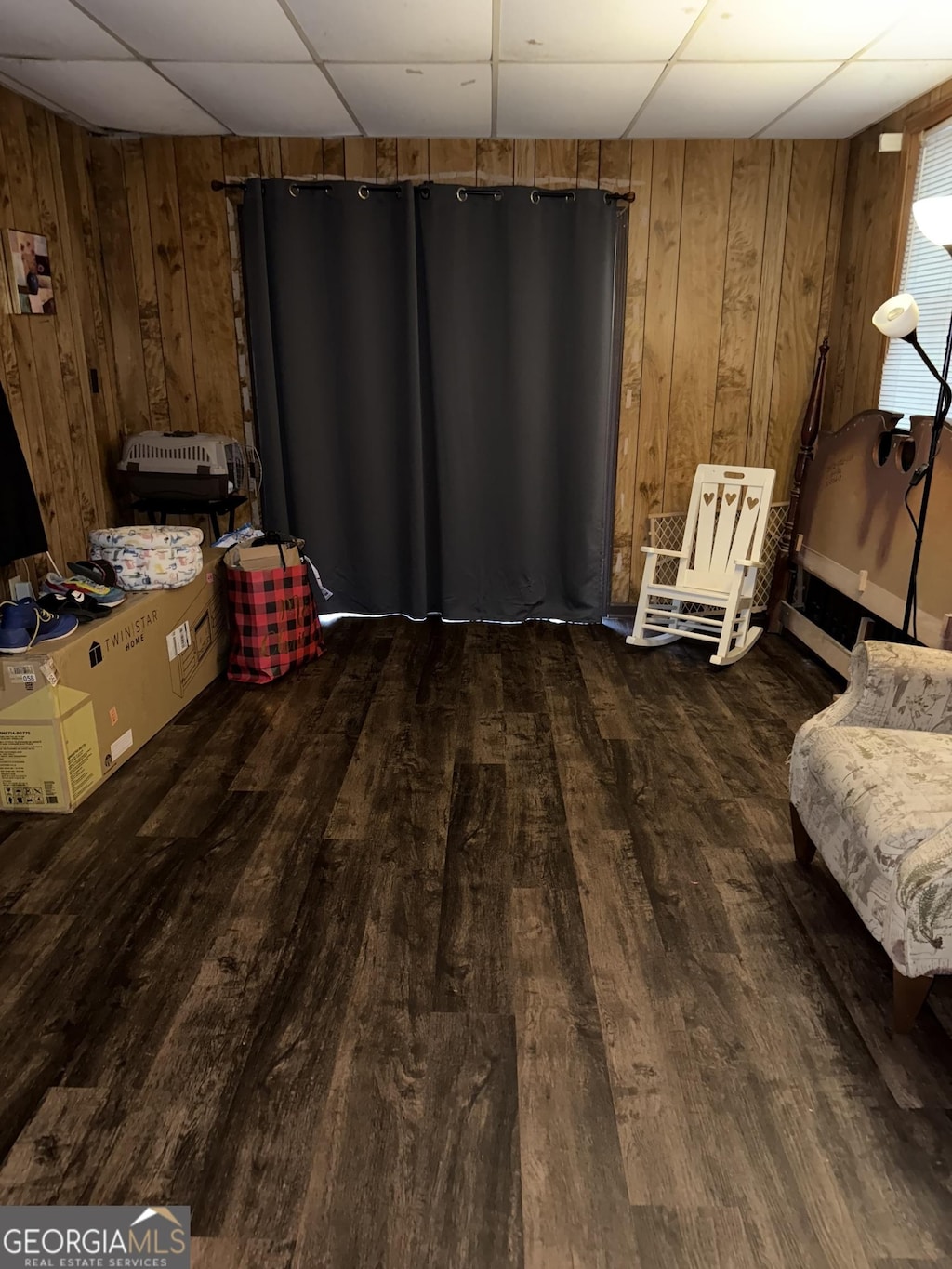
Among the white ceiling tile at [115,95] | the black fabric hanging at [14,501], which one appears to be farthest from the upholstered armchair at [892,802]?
the white ceiling tile at [115,95]

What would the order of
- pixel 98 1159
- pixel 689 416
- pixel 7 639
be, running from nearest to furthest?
pixel 98 1159, pixel 7 639, pixel 689 416

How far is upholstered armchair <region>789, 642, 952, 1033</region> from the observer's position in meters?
1.76

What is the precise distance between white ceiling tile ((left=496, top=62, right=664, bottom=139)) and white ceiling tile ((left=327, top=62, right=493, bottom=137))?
0.09 meters

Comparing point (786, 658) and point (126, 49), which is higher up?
point (126, 49)

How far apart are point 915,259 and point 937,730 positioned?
231cm

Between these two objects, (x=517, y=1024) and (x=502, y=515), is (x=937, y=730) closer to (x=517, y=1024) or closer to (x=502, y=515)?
(x=517, y=1024)

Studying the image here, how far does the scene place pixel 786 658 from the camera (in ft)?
13.6

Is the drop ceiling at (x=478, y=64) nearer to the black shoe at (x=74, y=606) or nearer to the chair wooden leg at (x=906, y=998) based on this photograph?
the black shoe at (x=74, y=606)

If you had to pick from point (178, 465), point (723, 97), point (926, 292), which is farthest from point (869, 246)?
point (178, 465)

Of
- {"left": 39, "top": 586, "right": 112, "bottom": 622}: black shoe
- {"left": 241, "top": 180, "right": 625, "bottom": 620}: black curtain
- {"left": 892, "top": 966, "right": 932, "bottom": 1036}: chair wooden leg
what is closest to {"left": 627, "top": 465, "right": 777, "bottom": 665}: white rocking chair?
{"left": 241, "top": 180, "right": 625, "bottom": 620}: black curtain

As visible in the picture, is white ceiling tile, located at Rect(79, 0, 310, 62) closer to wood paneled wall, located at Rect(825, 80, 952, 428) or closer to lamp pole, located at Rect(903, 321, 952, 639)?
lamp pole, located at Rect(903, 321, 952, 639)

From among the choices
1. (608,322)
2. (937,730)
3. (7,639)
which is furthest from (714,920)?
(608,322)

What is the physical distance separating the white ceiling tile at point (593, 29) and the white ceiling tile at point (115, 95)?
137cm

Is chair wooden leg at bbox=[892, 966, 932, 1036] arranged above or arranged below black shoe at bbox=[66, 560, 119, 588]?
below
